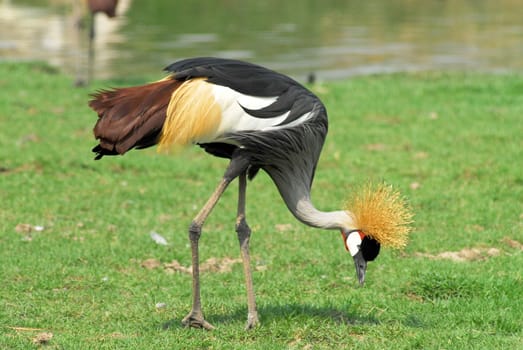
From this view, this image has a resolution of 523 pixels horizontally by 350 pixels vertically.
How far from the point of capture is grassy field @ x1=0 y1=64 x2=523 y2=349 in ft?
19.0

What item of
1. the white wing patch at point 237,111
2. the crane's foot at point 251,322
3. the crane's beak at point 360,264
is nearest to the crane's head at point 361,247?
the crane's beak at point 360,264

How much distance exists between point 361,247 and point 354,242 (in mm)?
53

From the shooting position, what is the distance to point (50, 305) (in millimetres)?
6340

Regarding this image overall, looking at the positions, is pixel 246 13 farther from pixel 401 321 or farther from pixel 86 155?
pixel 401 321

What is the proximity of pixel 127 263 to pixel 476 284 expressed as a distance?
2735 mm

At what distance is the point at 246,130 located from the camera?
18.2 feet

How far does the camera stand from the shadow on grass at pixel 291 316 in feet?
19.3

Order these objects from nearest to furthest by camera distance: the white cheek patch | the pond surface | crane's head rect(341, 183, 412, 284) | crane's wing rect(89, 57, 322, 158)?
1. crane's wing rect(89, 57, 322, 158)
2. crane's head rect(341, 183, 412, 284)
3. the white cheek patch
4. the pond surface

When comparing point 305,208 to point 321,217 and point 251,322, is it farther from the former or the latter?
point 251,322

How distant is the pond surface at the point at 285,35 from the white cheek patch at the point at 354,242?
10.0 metres

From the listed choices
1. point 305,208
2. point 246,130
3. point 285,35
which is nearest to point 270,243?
point 305,208

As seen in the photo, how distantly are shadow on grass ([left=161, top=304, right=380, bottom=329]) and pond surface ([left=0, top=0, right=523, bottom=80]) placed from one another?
958 centimetres

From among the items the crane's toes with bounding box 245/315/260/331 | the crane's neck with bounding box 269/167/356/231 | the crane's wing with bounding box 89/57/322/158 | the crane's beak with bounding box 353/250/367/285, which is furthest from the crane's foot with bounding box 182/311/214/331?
the crane's wing with bounding box 89/57/322/158

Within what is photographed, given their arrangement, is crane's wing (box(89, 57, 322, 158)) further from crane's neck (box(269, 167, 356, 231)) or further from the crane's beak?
the crane's beak
